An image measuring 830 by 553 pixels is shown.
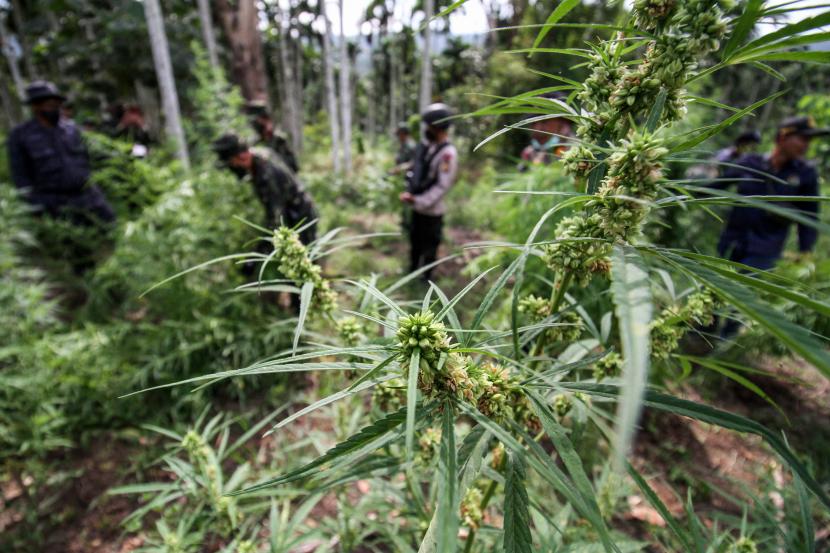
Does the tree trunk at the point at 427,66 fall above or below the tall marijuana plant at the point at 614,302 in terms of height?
above

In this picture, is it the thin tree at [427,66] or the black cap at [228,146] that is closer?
the black cap at [228,146]

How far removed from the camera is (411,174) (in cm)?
486

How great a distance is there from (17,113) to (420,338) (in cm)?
2513

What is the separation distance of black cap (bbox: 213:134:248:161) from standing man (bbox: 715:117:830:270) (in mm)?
4186

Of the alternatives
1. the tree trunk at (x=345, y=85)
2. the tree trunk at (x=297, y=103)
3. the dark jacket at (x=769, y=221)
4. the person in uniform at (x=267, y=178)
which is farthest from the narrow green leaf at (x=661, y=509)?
the tree trunk at (x=297, y=103)

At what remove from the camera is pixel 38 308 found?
2770 mm

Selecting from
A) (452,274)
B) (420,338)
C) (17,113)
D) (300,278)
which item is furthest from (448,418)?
(17,113)

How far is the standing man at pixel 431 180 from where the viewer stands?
4.31 meters

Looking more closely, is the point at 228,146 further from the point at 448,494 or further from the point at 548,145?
the point at 448,494

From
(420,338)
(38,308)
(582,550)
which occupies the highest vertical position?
(420,338)

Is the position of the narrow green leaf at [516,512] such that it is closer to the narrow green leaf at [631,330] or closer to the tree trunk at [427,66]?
the narrow green leaf at [631,330]

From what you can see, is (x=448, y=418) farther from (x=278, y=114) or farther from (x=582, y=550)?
(x=278, y=114)

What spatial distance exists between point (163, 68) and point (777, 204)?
709 centimetres

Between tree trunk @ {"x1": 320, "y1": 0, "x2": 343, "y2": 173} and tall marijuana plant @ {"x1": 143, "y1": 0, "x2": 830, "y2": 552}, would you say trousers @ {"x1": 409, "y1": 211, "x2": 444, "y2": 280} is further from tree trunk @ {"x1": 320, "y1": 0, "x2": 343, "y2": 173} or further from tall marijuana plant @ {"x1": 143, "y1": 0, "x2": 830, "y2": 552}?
tree trunk @ {"x1": 320, "y1": 0, "x2": 343, "y2": 173}
